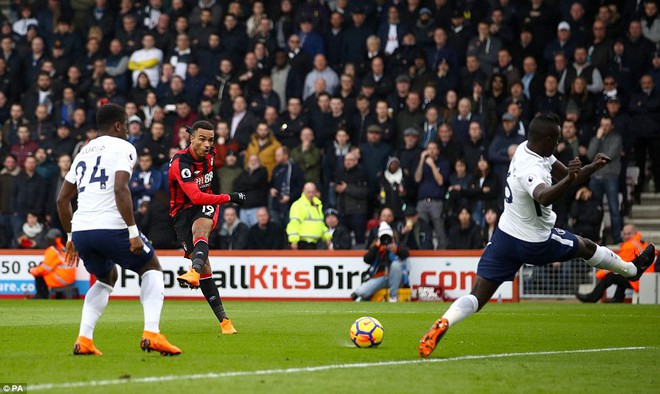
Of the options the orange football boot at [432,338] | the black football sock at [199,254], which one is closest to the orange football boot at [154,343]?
the orange football boot at [432,338]

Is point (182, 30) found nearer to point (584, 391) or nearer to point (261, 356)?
point (261, 356)

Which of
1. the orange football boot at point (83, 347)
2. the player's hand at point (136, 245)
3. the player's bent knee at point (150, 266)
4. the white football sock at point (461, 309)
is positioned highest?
the player's hand at point (136, 245)

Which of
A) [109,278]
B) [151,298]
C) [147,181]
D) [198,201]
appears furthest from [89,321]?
[147,181]

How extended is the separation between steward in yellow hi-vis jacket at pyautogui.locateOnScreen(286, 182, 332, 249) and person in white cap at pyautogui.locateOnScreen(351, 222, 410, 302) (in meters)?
1.36

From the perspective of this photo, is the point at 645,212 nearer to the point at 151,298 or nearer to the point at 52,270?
the point at 52,270

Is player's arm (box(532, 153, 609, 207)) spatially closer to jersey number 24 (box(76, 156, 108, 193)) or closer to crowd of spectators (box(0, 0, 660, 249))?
jersey number 24 (box(76, 156, 108, 193))

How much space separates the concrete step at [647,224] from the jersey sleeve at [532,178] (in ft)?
46.6

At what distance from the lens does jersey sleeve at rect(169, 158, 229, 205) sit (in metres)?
13.7

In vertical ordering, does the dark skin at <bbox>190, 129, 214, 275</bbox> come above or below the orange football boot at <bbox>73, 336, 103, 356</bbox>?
above

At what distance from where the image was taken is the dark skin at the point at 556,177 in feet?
32.8

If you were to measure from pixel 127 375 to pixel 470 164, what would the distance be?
597 inches

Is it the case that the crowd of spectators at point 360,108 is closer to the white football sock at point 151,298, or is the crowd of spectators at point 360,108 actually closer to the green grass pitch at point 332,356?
the green grass pitch at point 332,356

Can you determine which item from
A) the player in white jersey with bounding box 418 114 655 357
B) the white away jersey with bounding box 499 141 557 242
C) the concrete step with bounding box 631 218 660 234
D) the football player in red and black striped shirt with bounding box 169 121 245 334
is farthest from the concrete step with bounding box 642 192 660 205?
the white away jersey with bounding box 499 141 557 242

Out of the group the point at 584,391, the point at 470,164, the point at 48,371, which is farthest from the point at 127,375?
the point at 470,164
